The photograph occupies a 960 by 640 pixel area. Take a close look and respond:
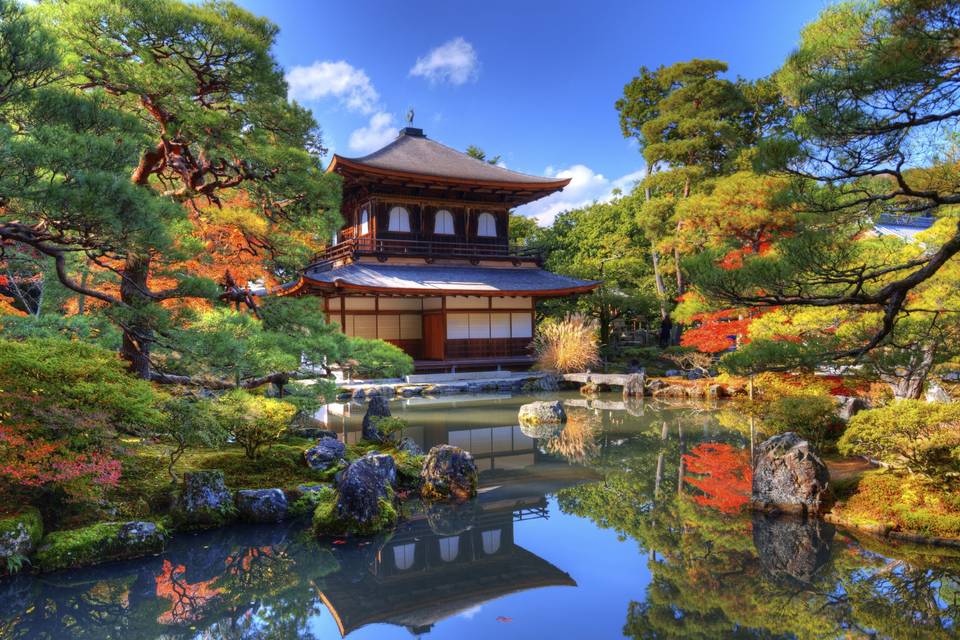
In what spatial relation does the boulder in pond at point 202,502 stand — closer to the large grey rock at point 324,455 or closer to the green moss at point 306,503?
the green moss at point 306,503

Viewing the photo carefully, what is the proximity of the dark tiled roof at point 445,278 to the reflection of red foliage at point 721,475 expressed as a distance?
366 inches

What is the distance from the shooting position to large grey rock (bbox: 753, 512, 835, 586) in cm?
443

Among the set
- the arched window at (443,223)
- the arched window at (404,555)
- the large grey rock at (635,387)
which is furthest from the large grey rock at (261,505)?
the arched window at (443,223)

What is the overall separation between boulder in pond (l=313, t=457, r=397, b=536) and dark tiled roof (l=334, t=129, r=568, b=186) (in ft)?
41.7

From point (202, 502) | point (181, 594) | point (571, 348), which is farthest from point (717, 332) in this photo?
point (181, 594)

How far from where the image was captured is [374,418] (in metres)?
9.03

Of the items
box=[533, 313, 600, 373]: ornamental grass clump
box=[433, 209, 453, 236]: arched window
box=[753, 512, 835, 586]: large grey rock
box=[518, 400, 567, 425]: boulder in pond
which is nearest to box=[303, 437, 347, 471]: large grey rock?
box=[753, 512, 835, 586]: large grey rock

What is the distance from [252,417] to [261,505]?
0.98 metres

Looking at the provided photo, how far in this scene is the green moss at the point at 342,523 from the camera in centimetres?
536

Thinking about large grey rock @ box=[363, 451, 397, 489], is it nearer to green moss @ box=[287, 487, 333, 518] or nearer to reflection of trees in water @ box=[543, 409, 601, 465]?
green moss @ box=[287, 487, 333, 518]

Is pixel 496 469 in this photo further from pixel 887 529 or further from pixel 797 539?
pixel 887 529

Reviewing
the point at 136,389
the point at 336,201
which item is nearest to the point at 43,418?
the point at 136,389

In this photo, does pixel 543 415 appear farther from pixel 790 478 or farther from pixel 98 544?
pixel 98 544

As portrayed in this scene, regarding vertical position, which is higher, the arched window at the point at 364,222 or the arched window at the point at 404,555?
the arched window at the point at 364,222
